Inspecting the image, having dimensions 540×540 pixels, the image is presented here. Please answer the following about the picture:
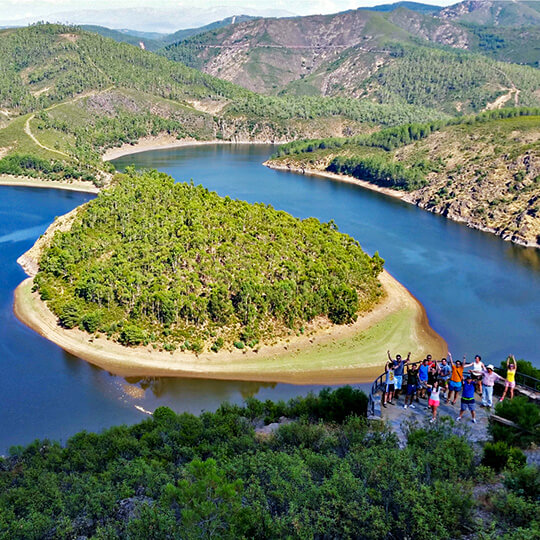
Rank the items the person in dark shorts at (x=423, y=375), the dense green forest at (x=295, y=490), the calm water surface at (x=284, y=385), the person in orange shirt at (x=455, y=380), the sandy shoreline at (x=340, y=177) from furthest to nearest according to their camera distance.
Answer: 1. the sandy shoreline at (x=340, y=177)
2. the calm water surface at (x=284, y=385)
3. the person in dark shorts at (x=423, y=375)
4. the person in orange shirt at (x=455, y=380)
5. the dense green forest at (x=295, y=490)

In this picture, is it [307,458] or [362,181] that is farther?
[362,181]

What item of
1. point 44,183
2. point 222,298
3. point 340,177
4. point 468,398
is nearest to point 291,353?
point 222,298

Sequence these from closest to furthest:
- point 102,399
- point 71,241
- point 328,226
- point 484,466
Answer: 1. point 484,466
2. point 102,399
3. point 71,241
4. point 328,226

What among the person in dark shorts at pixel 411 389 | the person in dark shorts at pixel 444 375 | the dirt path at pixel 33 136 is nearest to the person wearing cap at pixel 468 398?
the person in dark shorts at pixel 444 375

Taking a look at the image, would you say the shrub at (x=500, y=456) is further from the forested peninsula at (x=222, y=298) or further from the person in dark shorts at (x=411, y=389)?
the forested peninsula at (x=222, y=298)

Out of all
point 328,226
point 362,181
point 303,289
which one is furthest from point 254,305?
point 362,181

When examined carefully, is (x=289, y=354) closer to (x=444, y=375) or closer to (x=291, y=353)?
(x=291, y=353)

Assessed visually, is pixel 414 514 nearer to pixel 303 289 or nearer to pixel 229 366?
pixel 229 366
